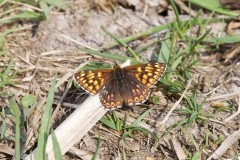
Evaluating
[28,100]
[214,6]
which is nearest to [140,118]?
[28,100]

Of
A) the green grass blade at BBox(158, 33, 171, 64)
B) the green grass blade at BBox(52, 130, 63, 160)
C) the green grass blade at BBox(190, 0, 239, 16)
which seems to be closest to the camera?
the green grass blade at BBox(52, 130, 63, 160)

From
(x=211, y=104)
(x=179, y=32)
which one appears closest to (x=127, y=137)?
(x=211, y=104)

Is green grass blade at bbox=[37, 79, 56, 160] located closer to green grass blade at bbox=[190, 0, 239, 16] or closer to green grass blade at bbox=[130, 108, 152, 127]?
green grass blade at bbox=[130, 108, 152, 127]

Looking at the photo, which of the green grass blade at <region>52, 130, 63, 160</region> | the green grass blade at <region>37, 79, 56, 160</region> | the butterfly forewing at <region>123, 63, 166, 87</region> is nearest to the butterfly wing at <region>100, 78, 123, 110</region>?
the butterfly forewing at <region>123, 63, 166, 87</region>

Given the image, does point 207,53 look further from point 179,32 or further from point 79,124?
point 79,124

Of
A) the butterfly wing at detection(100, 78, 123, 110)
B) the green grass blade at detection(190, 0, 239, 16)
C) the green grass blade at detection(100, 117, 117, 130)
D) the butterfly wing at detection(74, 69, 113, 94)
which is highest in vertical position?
the green grass blade at detection(190, 0, 239, 16)

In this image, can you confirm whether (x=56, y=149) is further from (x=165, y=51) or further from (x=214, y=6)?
(x=214, y=6)

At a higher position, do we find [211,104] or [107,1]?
[107,1]

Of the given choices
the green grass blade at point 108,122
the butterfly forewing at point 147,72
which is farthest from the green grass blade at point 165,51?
the green grass blade at point 108,122
